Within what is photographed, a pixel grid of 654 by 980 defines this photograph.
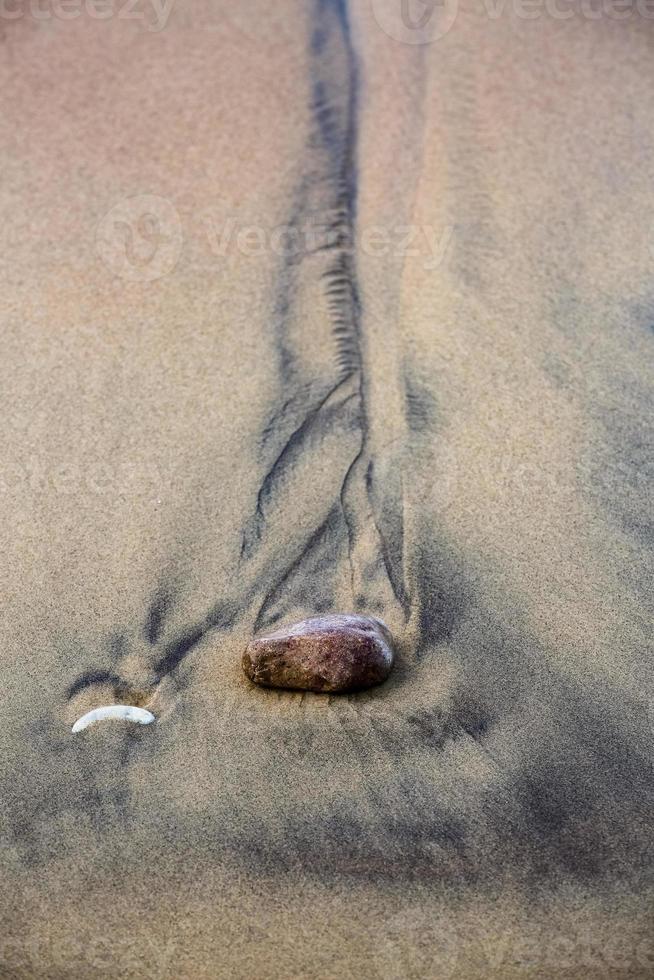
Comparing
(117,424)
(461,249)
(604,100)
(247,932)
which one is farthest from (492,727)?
(604,100)

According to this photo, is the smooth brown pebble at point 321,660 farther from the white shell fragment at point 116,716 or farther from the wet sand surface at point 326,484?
the white shell fragment at point 116,716

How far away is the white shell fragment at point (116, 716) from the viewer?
1.81 m

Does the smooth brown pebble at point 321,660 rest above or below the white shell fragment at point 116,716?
above

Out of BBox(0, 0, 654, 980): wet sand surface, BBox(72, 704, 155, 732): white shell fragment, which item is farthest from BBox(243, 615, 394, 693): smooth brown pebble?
BBox(72, 704, 155, 732): white shell fragment

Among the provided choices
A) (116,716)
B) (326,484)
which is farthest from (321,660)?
(326,484)

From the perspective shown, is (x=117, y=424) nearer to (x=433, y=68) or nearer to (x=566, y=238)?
(x=566, y=238)

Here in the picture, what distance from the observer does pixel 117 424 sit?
2391 millimetres

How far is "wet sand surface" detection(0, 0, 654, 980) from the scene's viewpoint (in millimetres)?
1594

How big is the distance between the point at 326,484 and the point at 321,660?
559mm

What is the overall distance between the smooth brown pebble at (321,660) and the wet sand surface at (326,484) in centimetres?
4

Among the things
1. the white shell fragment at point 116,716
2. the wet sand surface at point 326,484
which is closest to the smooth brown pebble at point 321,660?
the wet sand surface at point 326,484

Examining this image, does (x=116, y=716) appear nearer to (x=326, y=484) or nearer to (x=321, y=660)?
(x=321, y=660)

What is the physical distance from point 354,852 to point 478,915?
22 cm

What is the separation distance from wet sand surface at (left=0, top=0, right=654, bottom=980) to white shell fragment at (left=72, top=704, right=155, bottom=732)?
0.07 ft
